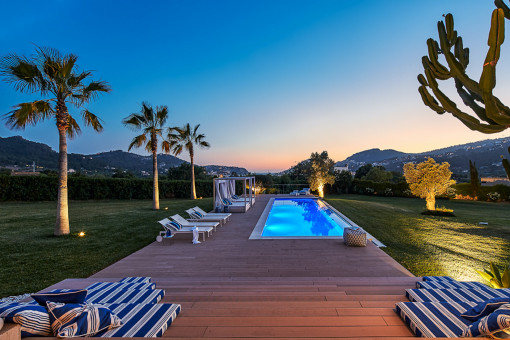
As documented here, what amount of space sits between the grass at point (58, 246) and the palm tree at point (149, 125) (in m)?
3.79

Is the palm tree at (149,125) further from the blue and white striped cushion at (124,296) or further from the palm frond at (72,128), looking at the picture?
the blue and white striped cushion at (124,296)

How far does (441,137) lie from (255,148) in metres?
22.4

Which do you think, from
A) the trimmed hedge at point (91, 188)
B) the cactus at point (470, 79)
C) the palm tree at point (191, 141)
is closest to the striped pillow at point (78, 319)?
the cactus at point (470, 79)

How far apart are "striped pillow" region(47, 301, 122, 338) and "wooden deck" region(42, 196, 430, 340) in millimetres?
511

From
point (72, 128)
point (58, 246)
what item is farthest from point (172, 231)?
point (72, 128)

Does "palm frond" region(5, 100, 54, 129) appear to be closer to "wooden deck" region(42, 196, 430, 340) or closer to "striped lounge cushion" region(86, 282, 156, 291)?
"wooden deck" region(42, 196, 430, 340)

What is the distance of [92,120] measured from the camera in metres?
8.34

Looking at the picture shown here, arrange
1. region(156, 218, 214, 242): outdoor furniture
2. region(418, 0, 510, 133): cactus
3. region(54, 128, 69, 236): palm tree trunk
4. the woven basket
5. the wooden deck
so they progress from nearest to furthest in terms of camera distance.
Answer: the wooden deck < region(418, 0, 510, 133): cactus < the woven basket < region(156, 218, 214, 242): outdoor furniture < region(54, 128, 69, 236): palm tree trunk

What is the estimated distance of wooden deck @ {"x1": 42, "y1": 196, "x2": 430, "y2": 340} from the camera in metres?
2.15

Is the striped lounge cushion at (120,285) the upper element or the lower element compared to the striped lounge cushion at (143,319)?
lower

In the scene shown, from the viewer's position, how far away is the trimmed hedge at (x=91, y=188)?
53.9 ft

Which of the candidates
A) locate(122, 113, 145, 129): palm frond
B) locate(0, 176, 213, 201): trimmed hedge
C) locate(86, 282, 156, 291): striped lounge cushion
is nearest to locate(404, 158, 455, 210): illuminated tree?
locate(86, 282, 156, 291): striped lounge cushion

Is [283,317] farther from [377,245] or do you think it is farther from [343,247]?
[377,245]

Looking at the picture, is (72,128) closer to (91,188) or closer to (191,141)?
(191,141)
